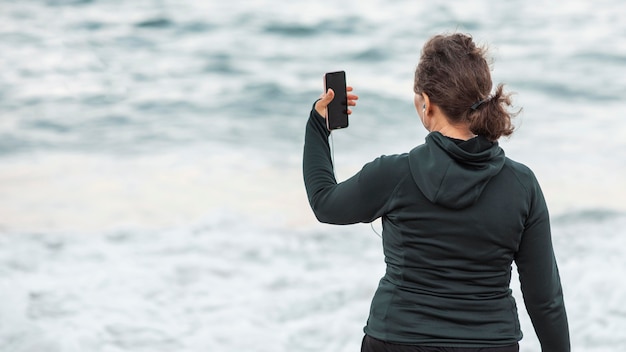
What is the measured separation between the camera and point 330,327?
495 centimetres

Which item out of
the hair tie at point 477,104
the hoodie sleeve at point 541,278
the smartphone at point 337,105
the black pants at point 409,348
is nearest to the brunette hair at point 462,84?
the hair tie at point 477,104

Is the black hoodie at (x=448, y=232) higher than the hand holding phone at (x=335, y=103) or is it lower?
lower

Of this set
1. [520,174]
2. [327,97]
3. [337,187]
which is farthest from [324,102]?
[520,174]

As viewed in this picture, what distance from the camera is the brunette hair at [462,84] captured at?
1948 mm

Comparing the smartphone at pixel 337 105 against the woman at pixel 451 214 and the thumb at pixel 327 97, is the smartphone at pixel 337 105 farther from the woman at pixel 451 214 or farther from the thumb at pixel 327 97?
the woman at pixel 451 214

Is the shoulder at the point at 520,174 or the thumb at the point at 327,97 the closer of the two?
the shoulder at the point at 520,174

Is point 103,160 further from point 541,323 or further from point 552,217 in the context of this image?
point 541,323

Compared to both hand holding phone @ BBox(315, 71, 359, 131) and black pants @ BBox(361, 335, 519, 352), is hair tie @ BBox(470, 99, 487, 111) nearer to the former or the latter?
hand holding phone @ BBox(315, 71, 359, 131)

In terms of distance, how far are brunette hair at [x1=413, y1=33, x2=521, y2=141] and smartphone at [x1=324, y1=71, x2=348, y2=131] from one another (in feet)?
1.03

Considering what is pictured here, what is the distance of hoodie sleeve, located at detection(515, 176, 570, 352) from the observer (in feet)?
6.72

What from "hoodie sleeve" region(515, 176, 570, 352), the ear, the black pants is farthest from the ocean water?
the ear

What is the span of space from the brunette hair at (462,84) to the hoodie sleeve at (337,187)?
199 mm

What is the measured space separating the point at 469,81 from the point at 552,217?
4.91m

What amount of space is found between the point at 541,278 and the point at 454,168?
39cm
